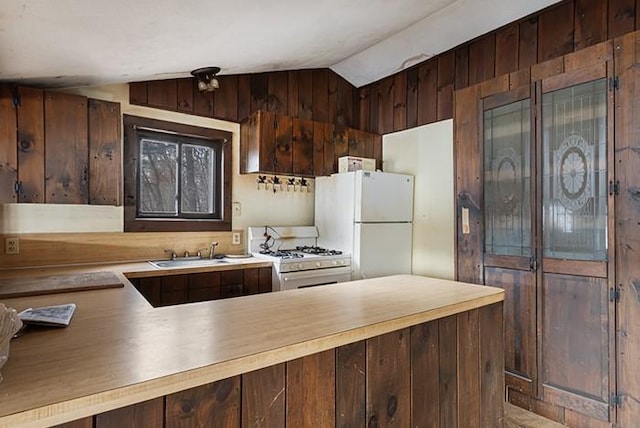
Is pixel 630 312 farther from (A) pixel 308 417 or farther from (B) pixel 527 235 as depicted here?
(A) pixel 308 417

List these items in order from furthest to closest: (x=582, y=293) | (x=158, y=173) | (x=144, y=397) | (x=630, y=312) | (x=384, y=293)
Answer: (x=158, y=173) < (x=582, y=293) < (x=630, y=312) < (x=384, y=293) < (x=144, y=397)

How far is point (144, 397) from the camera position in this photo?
77cm

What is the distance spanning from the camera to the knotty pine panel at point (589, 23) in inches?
92.7

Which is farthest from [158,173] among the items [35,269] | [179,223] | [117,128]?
[35,269]

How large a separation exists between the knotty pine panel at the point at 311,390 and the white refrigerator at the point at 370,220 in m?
2.21

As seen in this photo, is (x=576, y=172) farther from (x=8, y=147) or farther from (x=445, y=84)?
(x=8, y=147)

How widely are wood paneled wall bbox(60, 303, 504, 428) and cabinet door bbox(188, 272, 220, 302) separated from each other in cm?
182

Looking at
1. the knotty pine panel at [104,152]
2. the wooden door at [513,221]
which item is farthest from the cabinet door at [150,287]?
the wooden door at [513,221]

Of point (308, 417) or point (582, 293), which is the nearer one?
point (308, 417)

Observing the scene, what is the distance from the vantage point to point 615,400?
2.05 m

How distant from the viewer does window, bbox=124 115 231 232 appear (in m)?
2.88

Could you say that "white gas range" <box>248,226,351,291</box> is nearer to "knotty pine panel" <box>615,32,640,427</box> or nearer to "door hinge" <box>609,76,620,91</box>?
"knotty pine panel" <box>615,32,640,427</box>

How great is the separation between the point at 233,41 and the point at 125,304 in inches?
60.0

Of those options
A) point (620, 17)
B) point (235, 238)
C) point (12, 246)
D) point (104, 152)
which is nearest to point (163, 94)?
point (104, 152)
